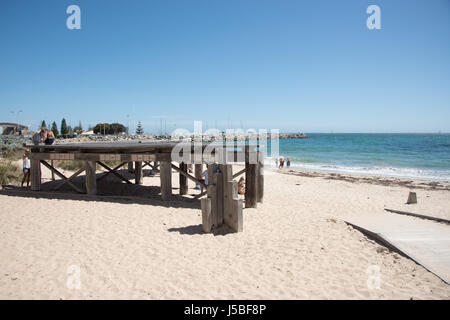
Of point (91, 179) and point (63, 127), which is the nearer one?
point (91, 179)

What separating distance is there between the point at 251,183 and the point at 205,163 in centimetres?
147

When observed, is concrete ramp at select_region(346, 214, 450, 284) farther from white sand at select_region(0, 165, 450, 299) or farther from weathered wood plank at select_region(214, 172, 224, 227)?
weathered wood plank at select_region(214, 172, 224, 227)

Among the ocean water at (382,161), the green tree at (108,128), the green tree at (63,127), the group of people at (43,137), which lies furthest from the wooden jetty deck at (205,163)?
the green tree at (108,128)

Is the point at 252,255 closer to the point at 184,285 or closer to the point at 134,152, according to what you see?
the point at 184,285

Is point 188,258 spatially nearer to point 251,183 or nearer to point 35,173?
point 251,183

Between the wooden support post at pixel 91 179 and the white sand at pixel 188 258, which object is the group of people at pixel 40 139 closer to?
the wooden support post at pixel 91 179

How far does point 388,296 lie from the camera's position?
367cm

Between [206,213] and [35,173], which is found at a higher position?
[35,173]

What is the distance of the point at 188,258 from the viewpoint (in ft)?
15.8

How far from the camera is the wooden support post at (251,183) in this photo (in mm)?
8109

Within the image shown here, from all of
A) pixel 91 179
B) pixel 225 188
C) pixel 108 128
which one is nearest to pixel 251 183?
pixel 225 188

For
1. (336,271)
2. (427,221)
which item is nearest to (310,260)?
(336,271)

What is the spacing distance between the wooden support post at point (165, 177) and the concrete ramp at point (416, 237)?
16.8 feet

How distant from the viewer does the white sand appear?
3.81 m
